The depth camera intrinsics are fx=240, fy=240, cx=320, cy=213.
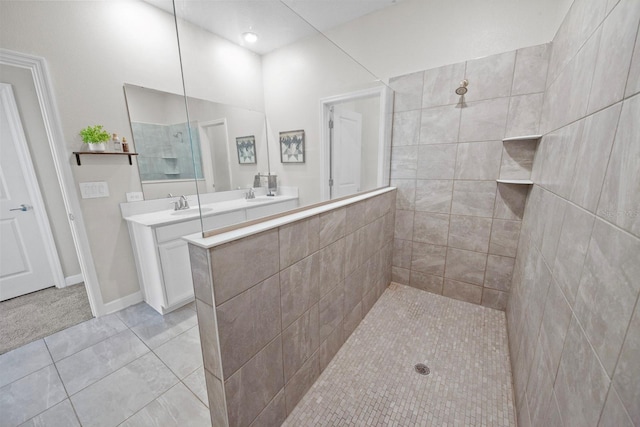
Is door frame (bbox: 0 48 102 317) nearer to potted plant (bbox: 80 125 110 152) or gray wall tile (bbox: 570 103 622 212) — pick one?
potted plant (bbox: 80 125 110 152)

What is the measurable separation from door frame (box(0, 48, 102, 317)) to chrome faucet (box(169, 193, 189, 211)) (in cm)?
66

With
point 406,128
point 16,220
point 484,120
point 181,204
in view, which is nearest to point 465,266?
point 484,120

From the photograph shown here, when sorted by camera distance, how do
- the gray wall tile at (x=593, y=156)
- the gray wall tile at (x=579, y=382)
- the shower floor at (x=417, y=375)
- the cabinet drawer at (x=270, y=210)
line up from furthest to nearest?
1. the shower floor at (x=417, y=375)
2. the cabinet drawer at (x=270, y=210)
3. the gray wall tile at (x=593, y=156)
4. the gray wall tile at (x=579, y=382)

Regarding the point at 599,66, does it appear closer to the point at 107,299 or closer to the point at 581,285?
the point at 581,285

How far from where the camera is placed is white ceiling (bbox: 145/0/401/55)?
5.00ft

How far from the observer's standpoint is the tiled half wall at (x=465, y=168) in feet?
5.76

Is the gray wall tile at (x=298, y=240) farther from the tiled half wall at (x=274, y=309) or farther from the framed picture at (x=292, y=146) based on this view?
the framed picture at (x=292, y=146)

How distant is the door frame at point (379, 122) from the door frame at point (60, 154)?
1.96m

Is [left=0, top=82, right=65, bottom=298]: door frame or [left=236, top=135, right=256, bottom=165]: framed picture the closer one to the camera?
[left=0, top=82, right=65, bottom=298]: door frame

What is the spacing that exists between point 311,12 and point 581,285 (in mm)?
2834

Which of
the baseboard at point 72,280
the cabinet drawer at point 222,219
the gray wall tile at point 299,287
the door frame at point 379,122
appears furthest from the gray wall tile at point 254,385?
the baseboard at point 72,280

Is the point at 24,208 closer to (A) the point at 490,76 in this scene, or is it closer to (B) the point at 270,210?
(B) the point at 270,210

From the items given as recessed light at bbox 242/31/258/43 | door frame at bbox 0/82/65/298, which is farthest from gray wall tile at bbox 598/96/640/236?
door frame at bbox 0/82/65/298

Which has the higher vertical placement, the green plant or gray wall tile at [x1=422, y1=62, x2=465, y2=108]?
gray wall tile at [x1=422, y1=62, x2=465, y2=108]
